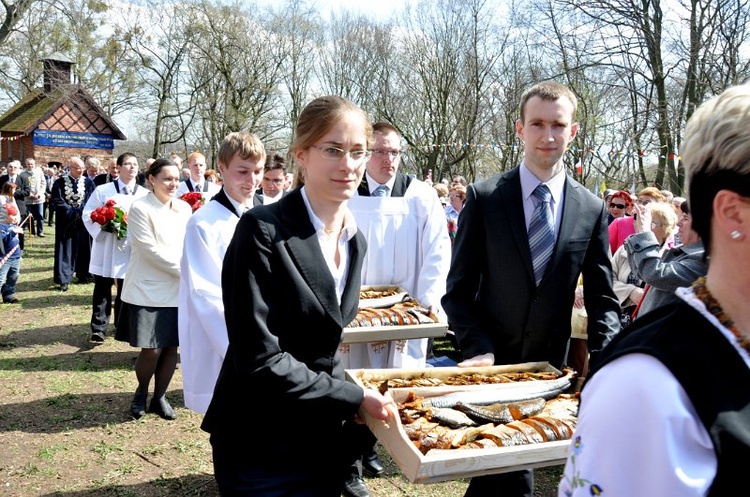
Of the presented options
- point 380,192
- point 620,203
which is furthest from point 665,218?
point 620,203

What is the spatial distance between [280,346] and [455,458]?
0.66 m

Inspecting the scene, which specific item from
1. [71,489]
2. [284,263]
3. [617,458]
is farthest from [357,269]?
[71,489]

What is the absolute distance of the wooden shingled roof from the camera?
4047cm

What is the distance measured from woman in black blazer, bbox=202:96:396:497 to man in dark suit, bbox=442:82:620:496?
3.04 feet

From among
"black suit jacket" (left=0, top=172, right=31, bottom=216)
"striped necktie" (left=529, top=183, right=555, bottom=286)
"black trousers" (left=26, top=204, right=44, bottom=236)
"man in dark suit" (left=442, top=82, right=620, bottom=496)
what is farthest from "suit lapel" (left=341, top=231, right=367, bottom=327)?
"black trousers" (left=26, top=204, right=44, bottom=236)

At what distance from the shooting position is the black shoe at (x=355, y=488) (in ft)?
13.6

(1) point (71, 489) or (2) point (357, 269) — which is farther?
(1) point (71, 489)

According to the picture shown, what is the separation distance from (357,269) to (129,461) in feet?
11.0

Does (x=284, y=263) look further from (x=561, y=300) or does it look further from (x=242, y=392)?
(x=561, y=300)

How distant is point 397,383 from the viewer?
2662 millimetres

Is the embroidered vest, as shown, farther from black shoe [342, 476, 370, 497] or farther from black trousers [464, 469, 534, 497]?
black shoe [342, 476, 370, 497]

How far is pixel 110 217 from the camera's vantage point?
8.27m

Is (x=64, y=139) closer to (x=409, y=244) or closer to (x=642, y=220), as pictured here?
(x=409, y=244)

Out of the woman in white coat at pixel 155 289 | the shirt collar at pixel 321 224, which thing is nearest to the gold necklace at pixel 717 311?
the shirt collar at pixel 321 224
